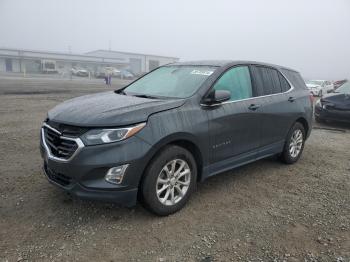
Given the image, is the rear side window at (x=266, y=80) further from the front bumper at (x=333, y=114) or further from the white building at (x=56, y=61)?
the white building at (x=56, y=61)

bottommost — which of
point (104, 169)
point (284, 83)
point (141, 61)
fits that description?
point (104, 169)

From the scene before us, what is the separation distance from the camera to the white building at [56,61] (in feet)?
198

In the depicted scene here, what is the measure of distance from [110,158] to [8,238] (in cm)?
125

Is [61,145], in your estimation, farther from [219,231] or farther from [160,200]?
[219,231]

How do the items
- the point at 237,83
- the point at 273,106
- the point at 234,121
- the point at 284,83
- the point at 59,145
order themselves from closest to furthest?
the point at 59,145 < the point at 234,121 < the point at 237,83 < the point at 273,106 < the point at 284,83

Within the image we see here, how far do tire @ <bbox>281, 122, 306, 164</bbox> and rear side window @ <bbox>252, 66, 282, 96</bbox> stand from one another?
2.56 ft

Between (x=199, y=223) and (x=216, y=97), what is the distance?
1467 millimetres

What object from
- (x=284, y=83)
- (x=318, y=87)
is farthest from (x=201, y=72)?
(x=318, y=87)

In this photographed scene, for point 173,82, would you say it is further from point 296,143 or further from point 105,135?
point 296,143

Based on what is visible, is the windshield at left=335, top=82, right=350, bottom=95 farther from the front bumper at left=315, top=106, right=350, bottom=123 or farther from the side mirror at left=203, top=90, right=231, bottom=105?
the side mirror at left=203, top=90, right=231, bottom=105

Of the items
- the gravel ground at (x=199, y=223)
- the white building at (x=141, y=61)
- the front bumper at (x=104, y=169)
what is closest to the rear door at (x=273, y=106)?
the gravel ground at (x=199, y=223)

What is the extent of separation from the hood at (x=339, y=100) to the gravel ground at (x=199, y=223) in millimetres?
4943

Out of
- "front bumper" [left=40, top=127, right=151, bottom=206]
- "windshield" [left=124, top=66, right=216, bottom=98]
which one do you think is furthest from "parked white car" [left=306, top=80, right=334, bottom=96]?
"front bumper" [left=40, top=127, right=151, bottom=206]

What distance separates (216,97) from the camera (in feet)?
13.0
